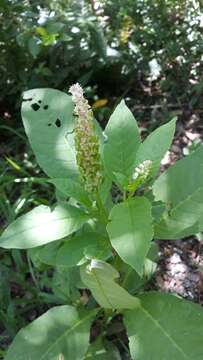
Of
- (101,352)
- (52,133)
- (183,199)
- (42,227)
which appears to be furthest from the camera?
(101,352)

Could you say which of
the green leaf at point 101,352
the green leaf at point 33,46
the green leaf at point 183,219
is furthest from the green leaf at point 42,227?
the green leaf at point 33,46

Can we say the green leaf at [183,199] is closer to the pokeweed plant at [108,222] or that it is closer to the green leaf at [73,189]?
the pokeweed plant at [108,222]

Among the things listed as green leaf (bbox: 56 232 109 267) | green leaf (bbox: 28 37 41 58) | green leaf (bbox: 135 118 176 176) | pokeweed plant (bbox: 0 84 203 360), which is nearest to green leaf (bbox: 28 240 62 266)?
pokeweed plant (bbox: 0 84 203 360)

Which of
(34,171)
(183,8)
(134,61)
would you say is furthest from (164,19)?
(34,171)

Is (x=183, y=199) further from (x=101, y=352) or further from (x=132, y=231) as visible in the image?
(x=101, y=352)

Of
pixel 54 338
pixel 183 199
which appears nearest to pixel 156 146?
pixel 183 199

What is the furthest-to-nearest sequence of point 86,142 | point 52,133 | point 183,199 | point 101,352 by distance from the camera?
1. point 101,352
2. point 52,133
3. point 183,199
4. point 86,142

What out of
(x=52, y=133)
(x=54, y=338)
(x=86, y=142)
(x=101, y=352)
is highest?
(x=86, y=142)
